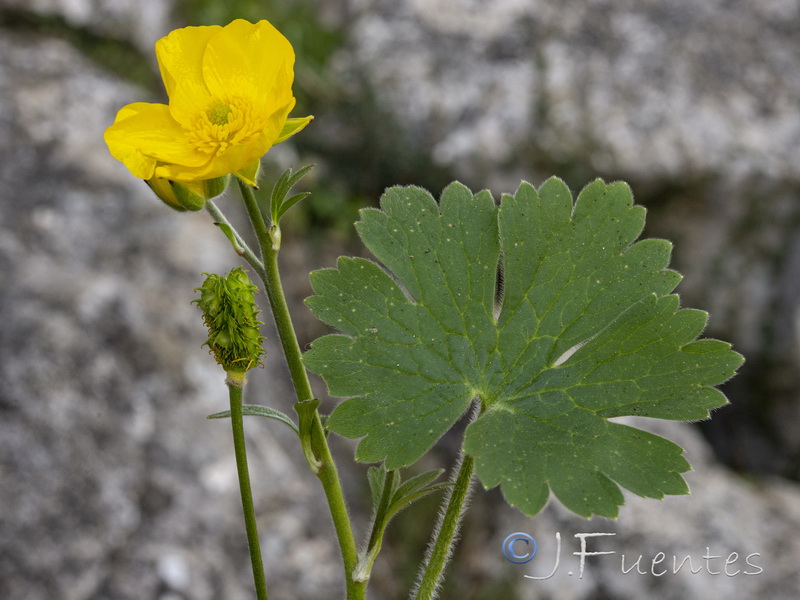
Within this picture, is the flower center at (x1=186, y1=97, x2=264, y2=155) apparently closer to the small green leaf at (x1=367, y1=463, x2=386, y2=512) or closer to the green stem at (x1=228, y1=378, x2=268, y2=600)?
the green stem at (x1=228, y1=378, x2=268, y2=600)

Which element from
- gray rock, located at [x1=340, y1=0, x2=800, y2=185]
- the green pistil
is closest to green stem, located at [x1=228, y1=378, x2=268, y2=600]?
the green pistil

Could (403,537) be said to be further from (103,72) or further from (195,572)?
(103,72)

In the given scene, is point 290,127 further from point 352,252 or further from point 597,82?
point 597,82

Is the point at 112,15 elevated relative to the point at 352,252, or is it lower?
elevated

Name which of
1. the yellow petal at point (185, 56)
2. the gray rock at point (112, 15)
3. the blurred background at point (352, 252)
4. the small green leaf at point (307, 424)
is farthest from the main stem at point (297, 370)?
the gray rock at point (112, 15)

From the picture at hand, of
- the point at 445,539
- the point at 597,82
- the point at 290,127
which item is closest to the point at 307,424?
the point at 445,539

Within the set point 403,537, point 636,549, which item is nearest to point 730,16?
point 636,549
